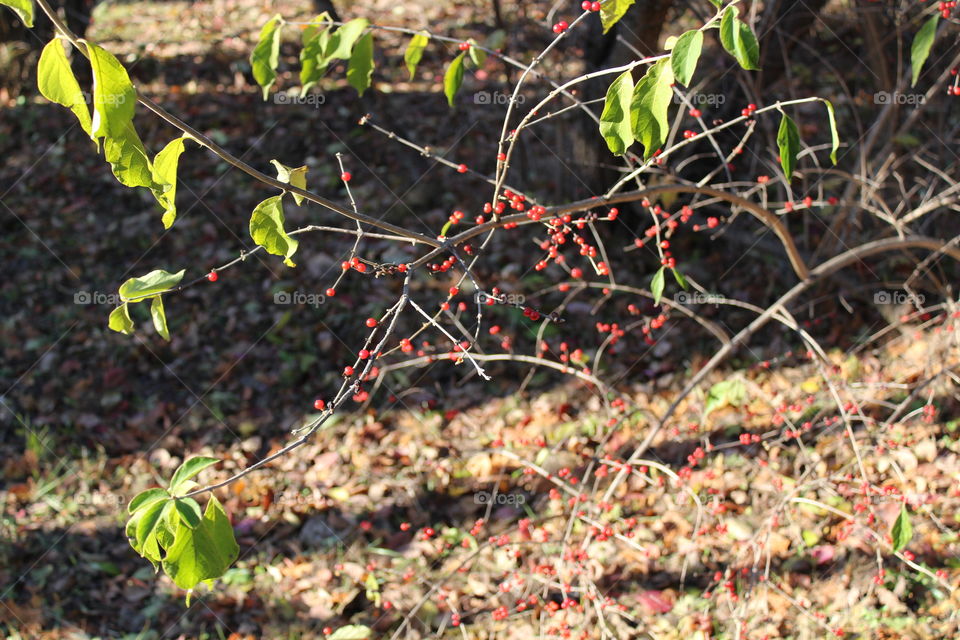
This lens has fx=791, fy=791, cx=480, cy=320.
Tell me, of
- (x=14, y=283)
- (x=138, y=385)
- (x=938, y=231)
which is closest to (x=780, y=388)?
(x=938, y=231)

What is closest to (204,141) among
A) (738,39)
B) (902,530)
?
(738,39)

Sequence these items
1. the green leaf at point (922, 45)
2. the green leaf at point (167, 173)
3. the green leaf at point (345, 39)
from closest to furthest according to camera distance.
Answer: the green leaf at point (167, 173)
the green leaf at point (922, 45)
the green leaf at point (345, 39)

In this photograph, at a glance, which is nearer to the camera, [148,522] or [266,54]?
[148,522]

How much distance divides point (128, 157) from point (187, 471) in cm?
53

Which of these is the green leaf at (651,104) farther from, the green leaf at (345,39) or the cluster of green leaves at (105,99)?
the green leaf at (345,39)

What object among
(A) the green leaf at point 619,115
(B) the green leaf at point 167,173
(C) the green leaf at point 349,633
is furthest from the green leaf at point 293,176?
(C) the green leaf at point 349,633

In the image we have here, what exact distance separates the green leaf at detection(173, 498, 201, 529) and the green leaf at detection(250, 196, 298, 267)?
1.41 ft

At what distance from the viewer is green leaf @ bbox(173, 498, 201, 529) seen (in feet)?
4.05

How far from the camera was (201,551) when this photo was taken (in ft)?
4.11

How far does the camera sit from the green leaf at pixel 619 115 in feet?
4.14

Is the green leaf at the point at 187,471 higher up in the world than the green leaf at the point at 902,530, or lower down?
higher up

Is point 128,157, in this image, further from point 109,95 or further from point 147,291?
point 147,291

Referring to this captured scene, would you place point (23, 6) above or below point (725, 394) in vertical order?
above

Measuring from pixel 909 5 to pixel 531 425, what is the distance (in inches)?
91.6
